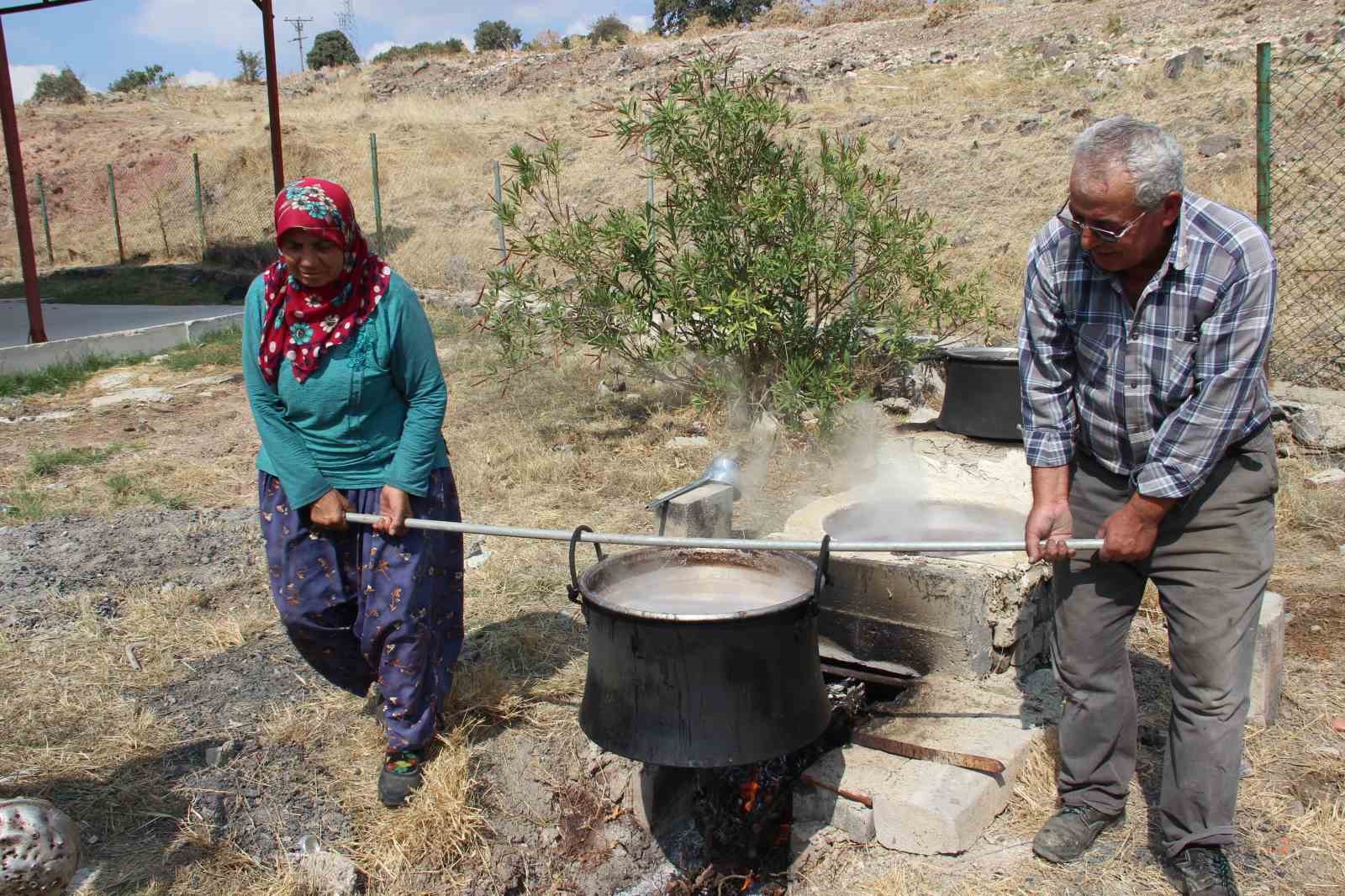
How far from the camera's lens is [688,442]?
7.12 metres

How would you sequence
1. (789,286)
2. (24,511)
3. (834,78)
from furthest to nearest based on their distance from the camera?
(834,78) → (789,286) → (24,511)

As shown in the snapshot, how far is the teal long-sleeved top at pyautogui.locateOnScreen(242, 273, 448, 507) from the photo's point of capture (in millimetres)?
3072

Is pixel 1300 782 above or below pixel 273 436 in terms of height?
below

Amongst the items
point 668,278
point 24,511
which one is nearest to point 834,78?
point 668,278

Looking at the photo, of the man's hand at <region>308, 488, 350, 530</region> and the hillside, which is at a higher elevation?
the hillside

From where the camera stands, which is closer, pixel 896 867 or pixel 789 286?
pixel 896 867

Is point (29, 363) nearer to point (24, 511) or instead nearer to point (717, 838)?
point (24, 511)

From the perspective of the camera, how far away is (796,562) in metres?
3.11

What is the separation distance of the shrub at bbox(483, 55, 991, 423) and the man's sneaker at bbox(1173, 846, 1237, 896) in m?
4.11

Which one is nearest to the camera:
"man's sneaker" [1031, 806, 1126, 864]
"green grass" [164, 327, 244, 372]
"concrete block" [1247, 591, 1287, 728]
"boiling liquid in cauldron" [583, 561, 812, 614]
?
"man's sneaker" [1031, 806, 1126, 864]

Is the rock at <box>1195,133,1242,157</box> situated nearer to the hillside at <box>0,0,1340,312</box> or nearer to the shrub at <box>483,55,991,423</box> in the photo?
the hillside at <box>0,0,1340,312</box>

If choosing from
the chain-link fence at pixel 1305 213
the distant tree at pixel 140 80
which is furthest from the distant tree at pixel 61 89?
the chain-link fence at pixel 1305 213

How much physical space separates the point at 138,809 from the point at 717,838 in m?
1.85

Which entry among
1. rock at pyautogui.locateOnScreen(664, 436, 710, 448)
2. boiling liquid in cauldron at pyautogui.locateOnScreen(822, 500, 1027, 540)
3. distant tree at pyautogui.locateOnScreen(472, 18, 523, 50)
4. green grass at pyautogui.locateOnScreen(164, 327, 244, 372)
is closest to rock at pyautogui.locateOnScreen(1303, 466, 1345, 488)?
boiling liquid in cauldron at pyautogui.locateOnScreen(822, 500, 1027, 540)
